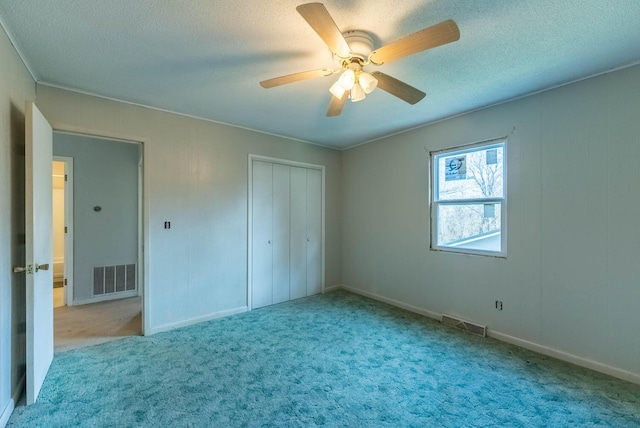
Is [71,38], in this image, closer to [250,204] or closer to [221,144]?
[221,144]

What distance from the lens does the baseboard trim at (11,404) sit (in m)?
1.72

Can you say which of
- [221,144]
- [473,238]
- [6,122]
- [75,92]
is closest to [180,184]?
[221,144]

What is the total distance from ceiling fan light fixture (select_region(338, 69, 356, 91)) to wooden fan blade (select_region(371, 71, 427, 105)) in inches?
5.5

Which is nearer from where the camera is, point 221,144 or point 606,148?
point 606,148

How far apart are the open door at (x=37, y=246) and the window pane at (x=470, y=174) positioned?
3696 mm

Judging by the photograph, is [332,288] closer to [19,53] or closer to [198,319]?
[198,319]

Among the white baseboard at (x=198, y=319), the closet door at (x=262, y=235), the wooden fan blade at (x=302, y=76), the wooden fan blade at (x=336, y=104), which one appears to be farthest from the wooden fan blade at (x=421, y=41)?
the white baseboard at (x=198, y=319)

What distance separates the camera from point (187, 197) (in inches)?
131

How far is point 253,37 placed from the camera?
6.04 ft

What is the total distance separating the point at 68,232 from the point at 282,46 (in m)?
4.08

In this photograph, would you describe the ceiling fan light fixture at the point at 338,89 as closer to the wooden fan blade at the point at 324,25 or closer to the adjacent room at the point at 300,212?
the adjacent room at the point at 300,212

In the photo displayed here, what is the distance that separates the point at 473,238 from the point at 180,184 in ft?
10.9

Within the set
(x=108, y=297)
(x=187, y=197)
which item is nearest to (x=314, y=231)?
(x=187, y=197)

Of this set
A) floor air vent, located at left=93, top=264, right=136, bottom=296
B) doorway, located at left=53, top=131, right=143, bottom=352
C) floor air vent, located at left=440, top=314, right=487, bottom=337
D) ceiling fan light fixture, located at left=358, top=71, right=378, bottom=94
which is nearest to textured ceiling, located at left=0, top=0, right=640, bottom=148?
ceiling fan light fixture, located at left=358, top=71, right=378, bottom=94
